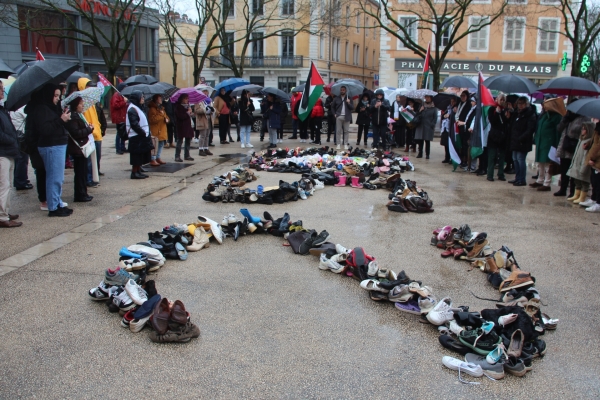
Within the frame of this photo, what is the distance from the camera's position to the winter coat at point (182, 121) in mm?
13258

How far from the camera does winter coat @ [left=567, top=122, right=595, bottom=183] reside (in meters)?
9.25

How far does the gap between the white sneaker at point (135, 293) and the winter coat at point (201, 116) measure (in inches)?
415

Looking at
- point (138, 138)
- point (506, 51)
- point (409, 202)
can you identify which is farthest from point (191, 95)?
point (506, 51)

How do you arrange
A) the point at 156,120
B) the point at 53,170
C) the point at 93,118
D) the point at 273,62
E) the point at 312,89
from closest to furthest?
the point at 53,170 < the point at 93,118 < the point at 156,120 < the point at 312,89 < the point at 273,62

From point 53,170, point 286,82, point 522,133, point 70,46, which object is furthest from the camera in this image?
point 286,82

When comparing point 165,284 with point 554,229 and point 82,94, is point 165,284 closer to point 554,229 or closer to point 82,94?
point 82,94

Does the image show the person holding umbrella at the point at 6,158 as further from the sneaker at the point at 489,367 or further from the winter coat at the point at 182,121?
the sneaker at the point at 489,367

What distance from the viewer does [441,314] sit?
14.9 feet

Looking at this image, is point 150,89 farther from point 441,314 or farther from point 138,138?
point 441,314

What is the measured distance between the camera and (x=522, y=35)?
4125cm

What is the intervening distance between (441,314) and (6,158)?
5993mm

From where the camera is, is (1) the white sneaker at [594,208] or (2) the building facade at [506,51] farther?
(2) the building facade at [506,51]

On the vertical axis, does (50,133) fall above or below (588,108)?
below

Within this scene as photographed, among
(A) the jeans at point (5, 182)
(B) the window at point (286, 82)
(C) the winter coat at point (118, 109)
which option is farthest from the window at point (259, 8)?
(A) the jeans at point (5, 182)
